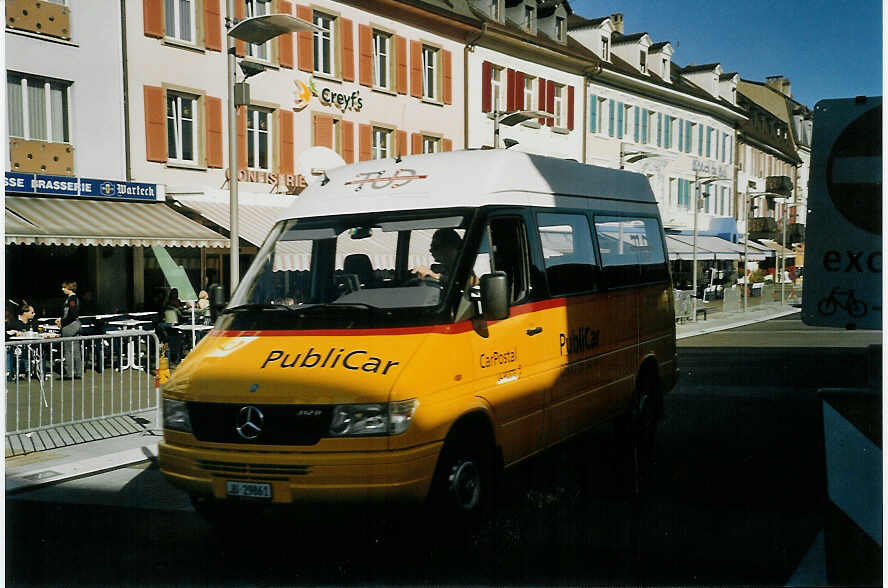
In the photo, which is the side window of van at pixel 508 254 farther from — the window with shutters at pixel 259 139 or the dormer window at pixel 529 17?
the dormer window at pixel 529 17

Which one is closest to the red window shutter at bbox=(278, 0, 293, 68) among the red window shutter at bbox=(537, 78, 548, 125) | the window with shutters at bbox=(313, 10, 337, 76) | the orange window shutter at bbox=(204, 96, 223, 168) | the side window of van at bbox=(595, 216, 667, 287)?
the window with shutters at bbox=(313, 10, 337, 76)

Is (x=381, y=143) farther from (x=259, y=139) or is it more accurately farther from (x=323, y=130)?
(x=259, y=139)

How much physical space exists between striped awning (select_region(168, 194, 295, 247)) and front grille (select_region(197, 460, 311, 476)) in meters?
14.3

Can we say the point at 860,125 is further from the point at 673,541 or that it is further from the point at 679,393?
the point at 679,393

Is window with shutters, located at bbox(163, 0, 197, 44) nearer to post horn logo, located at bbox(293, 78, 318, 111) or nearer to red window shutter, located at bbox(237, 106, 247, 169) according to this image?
red window shutter, located at bbox(237, 106, 247, 169)

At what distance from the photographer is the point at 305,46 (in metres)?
23.9

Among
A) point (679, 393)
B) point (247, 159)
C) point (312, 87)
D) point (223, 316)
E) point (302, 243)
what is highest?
point (312, 87)

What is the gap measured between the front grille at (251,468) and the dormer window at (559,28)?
1296 inches

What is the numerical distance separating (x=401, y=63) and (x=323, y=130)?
3988mm

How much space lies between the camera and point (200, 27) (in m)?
21.6

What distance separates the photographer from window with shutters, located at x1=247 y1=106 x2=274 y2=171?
22.6 meters

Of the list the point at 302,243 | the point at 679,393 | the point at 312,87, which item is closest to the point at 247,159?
the point at 312,87

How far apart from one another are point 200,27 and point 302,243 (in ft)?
53.3

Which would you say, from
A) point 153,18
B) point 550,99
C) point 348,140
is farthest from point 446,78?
point 153,18
